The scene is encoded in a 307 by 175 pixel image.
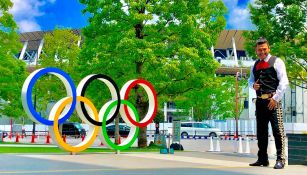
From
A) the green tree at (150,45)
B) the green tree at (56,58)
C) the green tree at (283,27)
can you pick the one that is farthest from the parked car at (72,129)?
the green tree at (283,27)

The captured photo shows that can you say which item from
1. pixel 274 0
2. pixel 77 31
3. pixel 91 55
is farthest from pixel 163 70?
pixel 77 31

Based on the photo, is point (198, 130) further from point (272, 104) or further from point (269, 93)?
point (272, 104)

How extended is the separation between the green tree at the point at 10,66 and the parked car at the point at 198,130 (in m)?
26.5

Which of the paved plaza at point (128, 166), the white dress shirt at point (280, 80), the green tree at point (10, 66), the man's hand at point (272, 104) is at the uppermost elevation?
the green tree at point (10, 66)

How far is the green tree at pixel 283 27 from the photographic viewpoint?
68.4ft

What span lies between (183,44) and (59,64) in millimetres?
21262

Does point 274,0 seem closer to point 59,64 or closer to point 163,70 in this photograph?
point 163,70

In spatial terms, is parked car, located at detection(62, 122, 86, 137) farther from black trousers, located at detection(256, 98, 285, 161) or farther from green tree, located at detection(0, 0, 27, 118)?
black trousers, located at detection(256, 98, 285, 161)

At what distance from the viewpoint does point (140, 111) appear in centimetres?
2545

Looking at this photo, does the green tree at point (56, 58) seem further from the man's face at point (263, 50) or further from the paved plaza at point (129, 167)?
the man's face at point (263, 50)

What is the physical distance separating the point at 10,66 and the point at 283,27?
17.4 m

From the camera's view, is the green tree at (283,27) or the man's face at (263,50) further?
the green tree at (283,27)

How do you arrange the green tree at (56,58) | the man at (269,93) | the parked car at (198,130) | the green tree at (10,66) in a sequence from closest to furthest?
the man at (269,93) < the green tree at (10,66) < the green tree at (56,58) < the parked car at (198,130)

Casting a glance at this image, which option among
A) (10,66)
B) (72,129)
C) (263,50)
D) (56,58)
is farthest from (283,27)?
(72,129)
